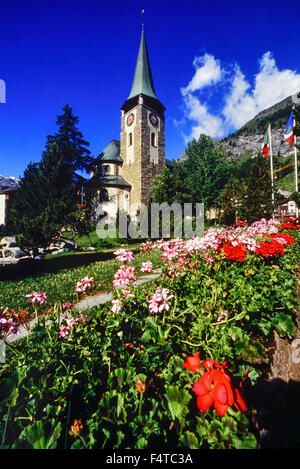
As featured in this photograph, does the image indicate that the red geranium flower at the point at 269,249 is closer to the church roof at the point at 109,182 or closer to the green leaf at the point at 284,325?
the green leaf at the point at 284,325

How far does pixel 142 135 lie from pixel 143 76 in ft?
32.3

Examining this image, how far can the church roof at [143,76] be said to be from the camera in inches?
1136

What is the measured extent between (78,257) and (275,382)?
1263 cm

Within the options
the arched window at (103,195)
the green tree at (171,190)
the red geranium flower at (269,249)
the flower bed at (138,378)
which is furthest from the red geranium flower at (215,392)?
the arched window at (103,195)

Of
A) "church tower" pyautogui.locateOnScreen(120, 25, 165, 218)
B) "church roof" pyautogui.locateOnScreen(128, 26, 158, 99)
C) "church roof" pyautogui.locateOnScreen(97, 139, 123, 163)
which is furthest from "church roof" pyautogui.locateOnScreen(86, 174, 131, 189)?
"church roof" pyautogui.locateOnScreen(128, 26, 158, 99)

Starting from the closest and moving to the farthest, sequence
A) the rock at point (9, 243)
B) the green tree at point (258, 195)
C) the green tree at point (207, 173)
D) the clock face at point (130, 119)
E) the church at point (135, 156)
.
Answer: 1. the green tree at point (258, 195)
2. the rock at point (9, 243)
3. the church at point (135, 156)
4. the clock face at point (130, 119)
5. the green tree at point (207, 173)

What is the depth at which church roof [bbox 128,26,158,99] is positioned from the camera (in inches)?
1136

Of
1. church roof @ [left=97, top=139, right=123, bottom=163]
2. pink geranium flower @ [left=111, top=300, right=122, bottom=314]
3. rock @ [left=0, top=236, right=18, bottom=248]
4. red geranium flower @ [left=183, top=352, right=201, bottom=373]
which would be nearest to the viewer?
red geranium flower @ [left=183, top=352, right=201, bottom=373]

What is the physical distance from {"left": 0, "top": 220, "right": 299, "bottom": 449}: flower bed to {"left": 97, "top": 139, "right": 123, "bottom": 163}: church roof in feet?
99.7

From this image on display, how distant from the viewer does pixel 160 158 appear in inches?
1155

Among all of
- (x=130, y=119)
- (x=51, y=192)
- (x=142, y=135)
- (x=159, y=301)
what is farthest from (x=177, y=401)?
(x=130, y=119)

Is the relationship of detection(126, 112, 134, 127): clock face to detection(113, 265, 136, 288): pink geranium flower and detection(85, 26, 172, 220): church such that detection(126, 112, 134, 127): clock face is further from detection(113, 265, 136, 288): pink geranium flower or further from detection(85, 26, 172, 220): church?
detection(113, 265, 136, 288): pink geranium flower

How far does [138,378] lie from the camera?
1044 millimetres
